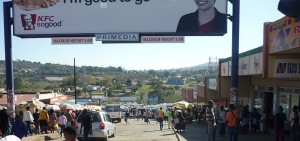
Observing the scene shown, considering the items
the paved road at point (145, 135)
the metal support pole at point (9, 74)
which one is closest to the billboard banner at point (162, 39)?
the paved road at point (145, 135)

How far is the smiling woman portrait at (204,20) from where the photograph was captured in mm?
15734

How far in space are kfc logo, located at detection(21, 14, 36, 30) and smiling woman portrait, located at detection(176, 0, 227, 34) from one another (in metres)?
6.01

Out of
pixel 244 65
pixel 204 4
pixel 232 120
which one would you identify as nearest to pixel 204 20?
pixel 204 4

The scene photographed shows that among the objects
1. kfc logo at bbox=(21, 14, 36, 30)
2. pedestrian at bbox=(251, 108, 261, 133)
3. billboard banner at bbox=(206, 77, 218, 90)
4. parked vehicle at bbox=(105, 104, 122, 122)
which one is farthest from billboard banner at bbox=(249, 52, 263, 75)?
parked vehicle at bbox=(105, 104, 122, 122)

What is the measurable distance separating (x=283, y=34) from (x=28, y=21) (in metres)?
10.1

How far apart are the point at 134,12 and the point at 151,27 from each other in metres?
0.95

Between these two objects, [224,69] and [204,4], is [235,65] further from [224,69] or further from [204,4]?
[224,69]

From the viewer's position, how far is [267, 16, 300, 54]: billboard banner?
37.8 feet

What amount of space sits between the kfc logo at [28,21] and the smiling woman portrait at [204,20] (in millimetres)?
6015

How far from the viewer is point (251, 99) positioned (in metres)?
27.5

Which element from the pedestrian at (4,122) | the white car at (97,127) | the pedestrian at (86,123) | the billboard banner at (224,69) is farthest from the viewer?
the billboard banner at (224,69)

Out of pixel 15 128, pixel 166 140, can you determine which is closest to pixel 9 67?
pixel 15 128

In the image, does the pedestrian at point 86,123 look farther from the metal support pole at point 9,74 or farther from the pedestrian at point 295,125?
the pedestrian at point 295,125

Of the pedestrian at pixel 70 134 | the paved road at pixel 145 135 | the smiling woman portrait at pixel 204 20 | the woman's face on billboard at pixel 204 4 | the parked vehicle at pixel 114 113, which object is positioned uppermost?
the woman's face on billboard at pixel 204 4
